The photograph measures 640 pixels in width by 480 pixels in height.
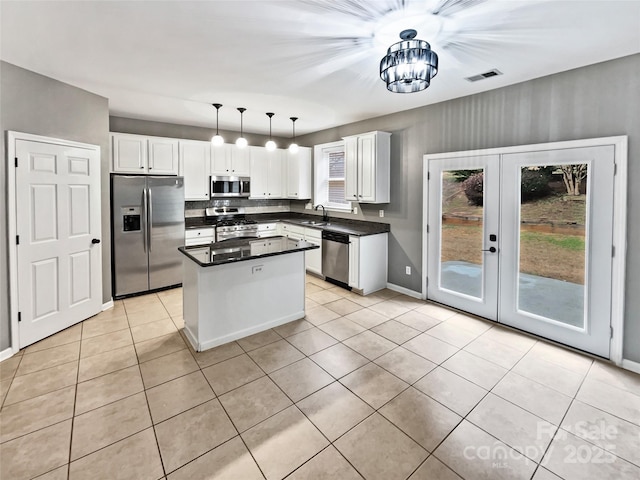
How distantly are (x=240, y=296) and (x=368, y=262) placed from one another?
7.07 ft

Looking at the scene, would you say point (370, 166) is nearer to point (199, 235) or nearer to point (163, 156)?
point (199, 235)

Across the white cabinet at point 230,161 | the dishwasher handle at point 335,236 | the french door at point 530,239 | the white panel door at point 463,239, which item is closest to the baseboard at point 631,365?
the french door at point 530,239

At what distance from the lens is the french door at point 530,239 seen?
9.68 feet

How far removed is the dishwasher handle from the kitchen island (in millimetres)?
1230

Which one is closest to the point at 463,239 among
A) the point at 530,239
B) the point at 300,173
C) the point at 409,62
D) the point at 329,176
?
the point at 530,239

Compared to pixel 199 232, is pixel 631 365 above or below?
below

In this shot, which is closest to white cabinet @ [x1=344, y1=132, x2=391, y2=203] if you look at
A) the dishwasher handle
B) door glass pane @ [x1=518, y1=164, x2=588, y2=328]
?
the dishwasher handle

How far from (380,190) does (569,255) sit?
7.99 ft

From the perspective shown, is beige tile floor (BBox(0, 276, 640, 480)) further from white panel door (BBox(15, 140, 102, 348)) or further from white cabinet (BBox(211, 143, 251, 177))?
white cabinet (BBox(211, 143, 251, 177))

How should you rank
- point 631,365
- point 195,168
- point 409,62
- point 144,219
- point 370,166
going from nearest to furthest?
point 409,62, point 631,365, point 144,219, point 370,166, point 195,168

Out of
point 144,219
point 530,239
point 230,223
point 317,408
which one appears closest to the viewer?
point 317,408

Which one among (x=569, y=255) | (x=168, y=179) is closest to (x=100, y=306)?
(x=168, y=179)

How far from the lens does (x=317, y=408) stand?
2309mm

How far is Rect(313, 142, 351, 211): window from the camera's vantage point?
6031 millimetres
